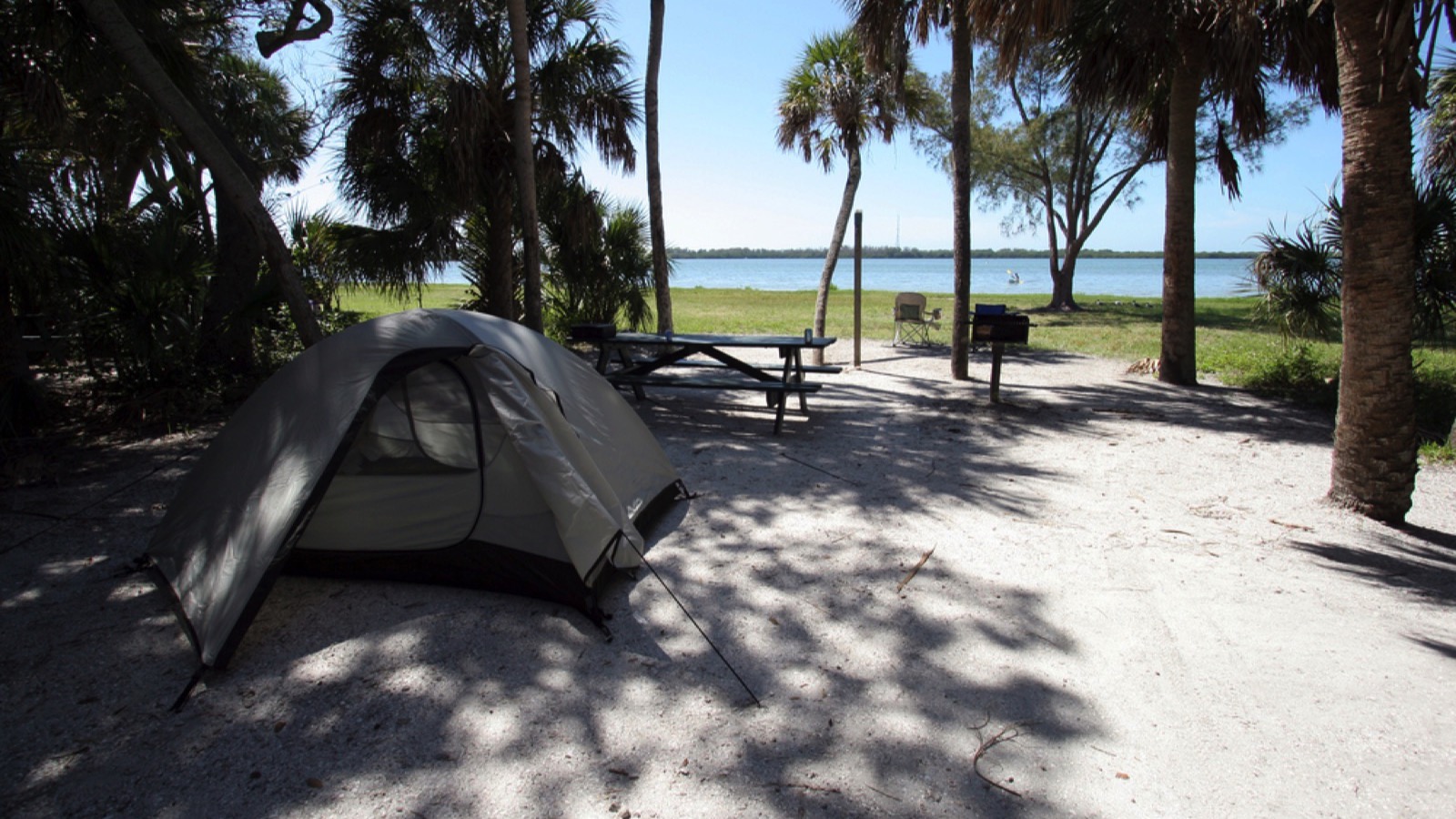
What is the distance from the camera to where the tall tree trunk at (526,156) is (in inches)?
322

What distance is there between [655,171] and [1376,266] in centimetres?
836

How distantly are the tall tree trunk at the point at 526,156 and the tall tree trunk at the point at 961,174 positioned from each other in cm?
492

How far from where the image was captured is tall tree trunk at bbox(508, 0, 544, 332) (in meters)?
8.19

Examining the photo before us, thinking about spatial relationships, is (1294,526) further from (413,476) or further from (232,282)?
(232,282)

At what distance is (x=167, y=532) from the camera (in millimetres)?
4082

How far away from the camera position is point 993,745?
2807mm

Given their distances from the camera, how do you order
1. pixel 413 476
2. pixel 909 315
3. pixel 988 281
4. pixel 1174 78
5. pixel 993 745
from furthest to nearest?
pixel 988 281 < pixel 909 315 < pixel 1174 78 < pixel 413 476 < pixel 993 745

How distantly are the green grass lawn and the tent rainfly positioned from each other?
23.9ft

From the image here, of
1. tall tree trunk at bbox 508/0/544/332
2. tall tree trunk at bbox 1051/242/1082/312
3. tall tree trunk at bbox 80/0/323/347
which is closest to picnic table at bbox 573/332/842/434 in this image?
tall tree trunk at bbox 508/0/544/332

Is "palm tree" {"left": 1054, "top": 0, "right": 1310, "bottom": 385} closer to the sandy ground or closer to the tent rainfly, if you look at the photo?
the sandy ground

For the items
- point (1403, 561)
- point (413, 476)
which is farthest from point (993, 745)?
point (1403, 561)

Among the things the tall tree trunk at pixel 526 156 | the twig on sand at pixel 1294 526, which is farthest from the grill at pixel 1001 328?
the tall tree trunk at pixel 526 156

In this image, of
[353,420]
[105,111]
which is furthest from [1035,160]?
[353,420]

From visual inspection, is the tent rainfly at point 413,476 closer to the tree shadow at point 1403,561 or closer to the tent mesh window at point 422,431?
the tent mesh window at point 422,431
